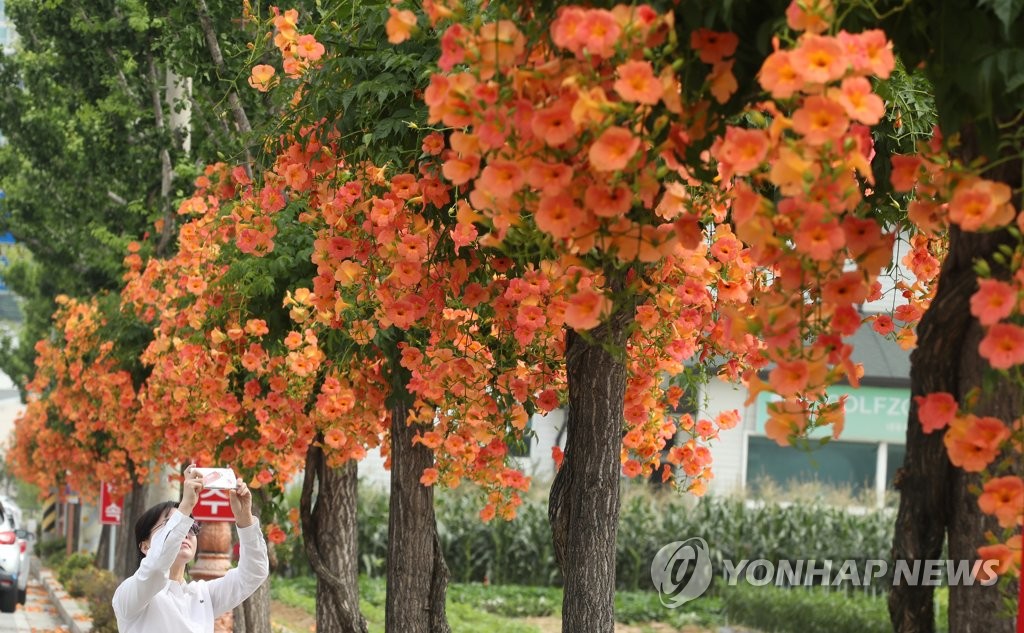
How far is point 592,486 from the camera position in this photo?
22.5 ft

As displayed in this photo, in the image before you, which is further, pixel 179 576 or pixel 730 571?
pixel 730 571

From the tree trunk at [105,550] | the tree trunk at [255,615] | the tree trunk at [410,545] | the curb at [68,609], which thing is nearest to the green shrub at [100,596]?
the curb at [68,609]

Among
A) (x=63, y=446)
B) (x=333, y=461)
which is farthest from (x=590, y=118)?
(x=63, y=446)

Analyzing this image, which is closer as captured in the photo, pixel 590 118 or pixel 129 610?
pixel 590 118

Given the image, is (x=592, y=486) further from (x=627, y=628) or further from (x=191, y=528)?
(x=627, y=628)

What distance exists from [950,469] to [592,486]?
3.04 meters

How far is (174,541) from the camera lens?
611cm

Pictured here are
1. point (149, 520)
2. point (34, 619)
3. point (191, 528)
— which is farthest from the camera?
point (34, 619)

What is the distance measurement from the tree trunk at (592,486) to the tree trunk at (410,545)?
118 inches

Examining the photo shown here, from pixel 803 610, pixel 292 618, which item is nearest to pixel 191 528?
pixel 803 610

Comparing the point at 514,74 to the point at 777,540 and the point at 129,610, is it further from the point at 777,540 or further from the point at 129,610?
the point at 777,540

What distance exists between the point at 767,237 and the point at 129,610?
3.93m

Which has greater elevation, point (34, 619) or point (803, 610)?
point (803, 610)

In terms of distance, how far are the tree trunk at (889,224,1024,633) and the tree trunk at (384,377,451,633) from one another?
5979 millimetres
